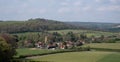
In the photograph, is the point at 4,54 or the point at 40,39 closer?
the point at 4,54

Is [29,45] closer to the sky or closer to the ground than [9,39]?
closer to the ground

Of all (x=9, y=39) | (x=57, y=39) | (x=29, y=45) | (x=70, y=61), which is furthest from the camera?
(x=57, y=39)

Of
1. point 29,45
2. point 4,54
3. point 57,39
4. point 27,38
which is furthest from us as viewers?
point 57,39

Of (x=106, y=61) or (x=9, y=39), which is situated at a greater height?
(x=9, y=39)

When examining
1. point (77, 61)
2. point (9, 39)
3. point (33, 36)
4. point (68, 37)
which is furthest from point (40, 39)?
point (77, 61)

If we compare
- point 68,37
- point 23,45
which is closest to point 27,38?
point 23,45

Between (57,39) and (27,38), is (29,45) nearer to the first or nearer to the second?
(27,38)

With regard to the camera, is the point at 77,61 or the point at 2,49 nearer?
the point at 2,49

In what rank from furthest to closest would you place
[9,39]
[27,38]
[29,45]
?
[27,38]
[29,45]
[9,39]

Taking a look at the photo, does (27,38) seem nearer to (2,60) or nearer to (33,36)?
(33,36)
